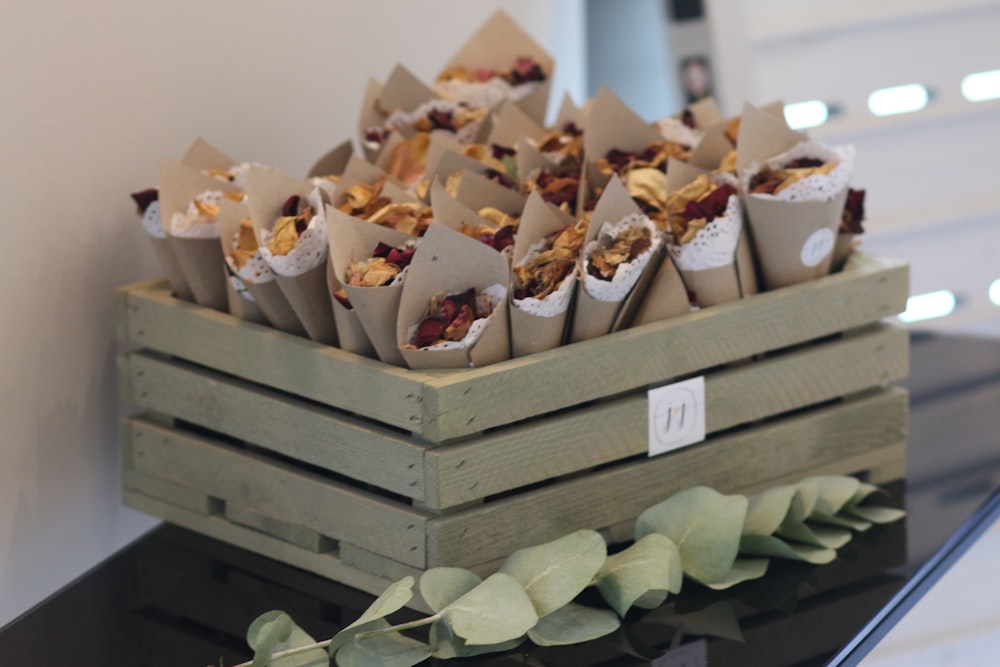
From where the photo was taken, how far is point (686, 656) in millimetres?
1045

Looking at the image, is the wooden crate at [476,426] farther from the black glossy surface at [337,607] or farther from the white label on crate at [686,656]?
the white label on crate at [686,656]

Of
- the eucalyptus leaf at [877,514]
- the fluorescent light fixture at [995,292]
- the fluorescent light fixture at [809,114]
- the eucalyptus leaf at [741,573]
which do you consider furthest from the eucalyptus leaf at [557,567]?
the fluorescent light fixture at [995,292]

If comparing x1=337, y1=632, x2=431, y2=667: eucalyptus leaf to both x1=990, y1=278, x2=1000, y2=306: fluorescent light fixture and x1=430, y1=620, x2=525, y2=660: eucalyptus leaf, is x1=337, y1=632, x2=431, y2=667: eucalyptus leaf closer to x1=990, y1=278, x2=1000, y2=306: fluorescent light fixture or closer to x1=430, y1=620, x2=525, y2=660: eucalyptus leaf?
x1=430, y1=620, x2=525, y2=660: eucalyptus leaf

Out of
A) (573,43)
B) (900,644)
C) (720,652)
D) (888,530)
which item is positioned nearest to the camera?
(720,652)

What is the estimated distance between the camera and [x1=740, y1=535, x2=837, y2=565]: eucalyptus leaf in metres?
1.18

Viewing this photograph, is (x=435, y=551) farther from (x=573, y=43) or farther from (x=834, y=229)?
(x=573, y=43)

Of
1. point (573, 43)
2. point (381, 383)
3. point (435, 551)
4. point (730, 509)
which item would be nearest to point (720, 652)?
point (730, 509)

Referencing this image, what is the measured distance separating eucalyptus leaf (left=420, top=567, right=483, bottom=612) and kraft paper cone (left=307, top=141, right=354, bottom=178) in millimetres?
578

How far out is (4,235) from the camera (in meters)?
1.22

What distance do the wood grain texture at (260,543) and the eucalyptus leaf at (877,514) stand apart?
18.4 inches

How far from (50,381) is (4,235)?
0.53 ft

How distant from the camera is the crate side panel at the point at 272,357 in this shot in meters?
1.07

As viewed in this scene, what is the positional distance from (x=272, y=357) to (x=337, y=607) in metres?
0.23

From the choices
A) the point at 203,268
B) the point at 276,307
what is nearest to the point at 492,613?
the point at 276,307
